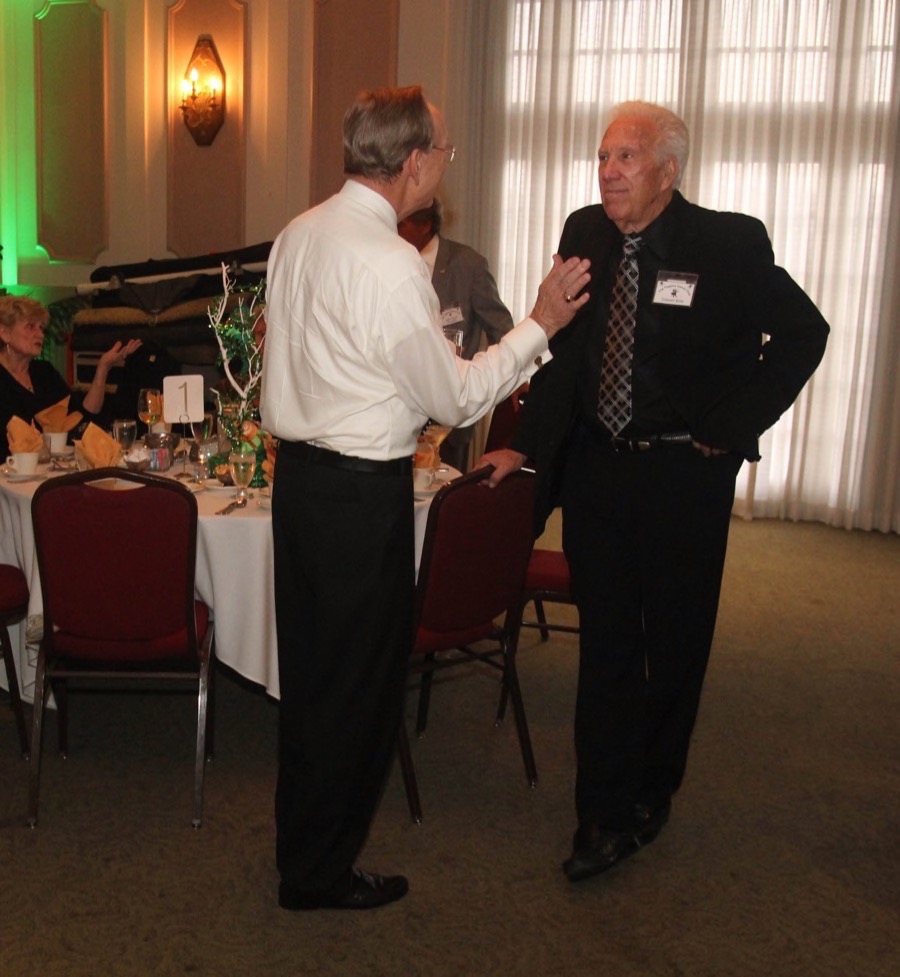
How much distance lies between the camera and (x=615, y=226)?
8.40 feet

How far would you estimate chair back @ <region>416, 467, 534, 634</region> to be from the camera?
2.82 meters

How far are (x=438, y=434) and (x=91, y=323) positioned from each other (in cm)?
380

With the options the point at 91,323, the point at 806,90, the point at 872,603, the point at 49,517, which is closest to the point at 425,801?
the point at 49,517

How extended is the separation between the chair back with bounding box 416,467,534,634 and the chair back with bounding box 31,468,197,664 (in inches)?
23.4

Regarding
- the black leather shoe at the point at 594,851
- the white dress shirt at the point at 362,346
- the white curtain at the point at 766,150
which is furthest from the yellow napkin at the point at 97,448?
the white curtain at the point at 766,150

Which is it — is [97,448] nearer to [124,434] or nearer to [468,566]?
[124,434]

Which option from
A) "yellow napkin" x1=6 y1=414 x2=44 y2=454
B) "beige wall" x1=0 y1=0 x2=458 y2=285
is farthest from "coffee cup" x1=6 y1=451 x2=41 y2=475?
"beige wall" x1=0 y1=0 x2=458 y2=285

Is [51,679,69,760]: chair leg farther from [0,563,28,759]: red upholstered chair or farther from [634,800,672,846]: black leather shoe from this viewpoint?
[634,800,672,846]: black leather shoe

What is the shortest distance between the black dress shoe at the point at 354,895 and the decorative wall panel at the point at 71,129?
6.01 m

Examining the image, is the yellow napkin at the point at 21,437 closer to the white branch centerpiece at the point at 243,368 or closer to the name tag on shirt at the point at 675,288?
the white branch centerpiece at the point at 243,368

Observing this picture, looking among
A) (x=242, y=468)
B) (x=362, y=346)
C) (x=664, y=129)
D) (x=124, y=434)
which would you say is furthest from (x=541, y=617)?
(x=362, y=346)

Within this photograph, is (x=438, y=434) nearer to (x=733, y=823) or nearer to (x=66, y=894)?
(x=733, y=823)

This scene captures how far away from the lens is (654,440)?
252 centimetres

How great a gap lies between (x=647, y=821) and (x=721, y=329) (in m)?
1.21
